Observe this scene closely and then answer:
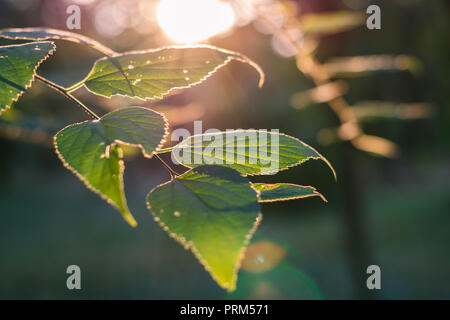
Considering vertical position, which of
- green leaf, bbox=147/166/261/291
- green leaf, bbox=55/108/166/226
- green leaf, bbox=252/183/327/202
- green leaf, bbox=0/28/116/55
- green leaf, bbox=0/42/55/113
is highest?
green leaf, bbox=0/28/116/55

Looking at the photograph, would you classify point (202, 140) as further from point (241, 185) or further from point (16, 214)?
point (16, 214)

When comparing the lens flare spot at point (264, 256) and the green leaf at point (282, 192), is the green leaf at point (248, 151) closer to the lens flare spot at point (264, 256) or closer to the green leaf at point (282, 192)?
the green leaf at point (282, 192)

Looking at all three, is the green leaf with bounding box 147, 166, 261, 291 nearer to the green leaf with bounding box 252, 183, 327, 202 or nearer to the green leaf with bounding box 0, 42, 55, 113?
the green leaf with bounding box 252, 183, 327, 202

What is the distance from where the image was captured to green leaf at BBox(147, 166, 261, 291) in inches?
13.9

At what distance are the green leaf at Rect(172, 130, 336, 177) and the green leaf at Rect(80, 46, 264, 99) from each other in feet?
0.27

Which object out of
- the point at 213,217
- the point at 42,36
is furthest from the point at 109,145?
the point at 42,36

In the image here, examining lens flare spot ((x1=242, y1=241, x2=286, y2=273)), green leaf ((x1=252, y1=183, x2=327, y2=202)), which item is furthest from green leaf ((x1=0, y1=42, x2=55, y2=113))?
lens flare spot ((x1=242, y1=241, x2=286, y2=273))

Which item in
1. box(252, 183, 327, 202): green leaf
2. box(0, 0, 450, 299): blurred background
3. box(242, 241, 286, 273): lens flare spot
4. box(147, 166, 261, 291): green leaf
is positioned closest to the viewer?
box(147, 166, 261, 291): green leaf

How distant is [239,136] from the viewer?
48cm

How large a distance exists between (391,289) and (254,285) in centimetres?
195

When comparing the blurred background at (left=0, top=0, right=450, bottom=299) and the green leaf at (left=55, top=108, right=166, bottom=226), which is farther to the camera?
the blurred background at (left=0, top=0, right=450, bottom=299)

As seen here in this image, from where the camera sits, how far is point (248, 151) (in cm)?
49

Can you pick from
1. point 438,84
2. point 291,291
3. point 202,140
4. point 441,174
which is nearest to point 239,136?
point 202,140

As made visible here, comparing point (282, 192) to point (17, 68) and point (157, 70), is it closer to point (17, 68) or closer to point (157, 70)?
point (157, 70)
